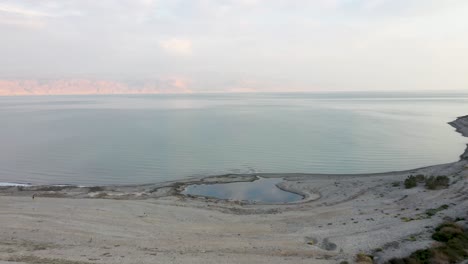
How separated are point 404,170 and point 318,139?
24.6m

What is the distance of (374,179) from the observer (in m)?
33.1

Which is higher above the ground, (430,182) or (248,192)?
(430,182)

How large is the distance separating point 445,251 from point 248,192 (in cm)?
1826

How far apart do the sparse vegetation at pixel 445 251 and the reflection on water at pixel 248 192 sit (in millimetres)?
13199

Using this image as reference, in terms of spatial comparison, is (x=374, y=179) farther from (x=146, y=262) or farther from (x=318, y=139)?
(x=318, y=139)

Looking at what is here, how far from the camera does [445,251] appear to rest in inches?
589

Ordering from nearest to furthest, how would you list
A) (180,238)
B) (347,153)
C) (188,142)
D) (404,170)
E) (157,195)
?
(180,238) → (157,195) → (404,170) → (347,153) → (188,142)

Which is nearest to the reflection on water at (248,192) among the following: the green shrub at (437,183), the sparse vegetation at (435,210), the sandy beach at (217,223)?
the sandy beach at (217,223)

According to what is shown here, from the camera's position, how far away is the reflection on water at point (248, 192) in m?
29.8

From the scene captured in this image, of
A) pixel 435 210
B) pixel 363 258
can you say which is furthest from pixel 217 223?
pixel 435 210

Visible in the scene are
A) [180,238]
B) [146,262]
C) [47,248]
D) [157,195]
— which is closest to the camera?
[146,262]

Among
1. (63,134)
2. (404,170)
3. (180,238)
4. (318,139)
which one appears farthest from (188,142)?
(180,238)

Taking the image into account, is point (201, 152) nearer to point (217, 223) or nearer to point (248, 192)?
point (248, 192)

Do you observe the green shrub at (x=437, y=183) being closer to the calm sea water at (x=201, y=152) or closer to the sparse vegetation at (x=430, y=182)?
the sparse vegetation at (x=430, y=182)
